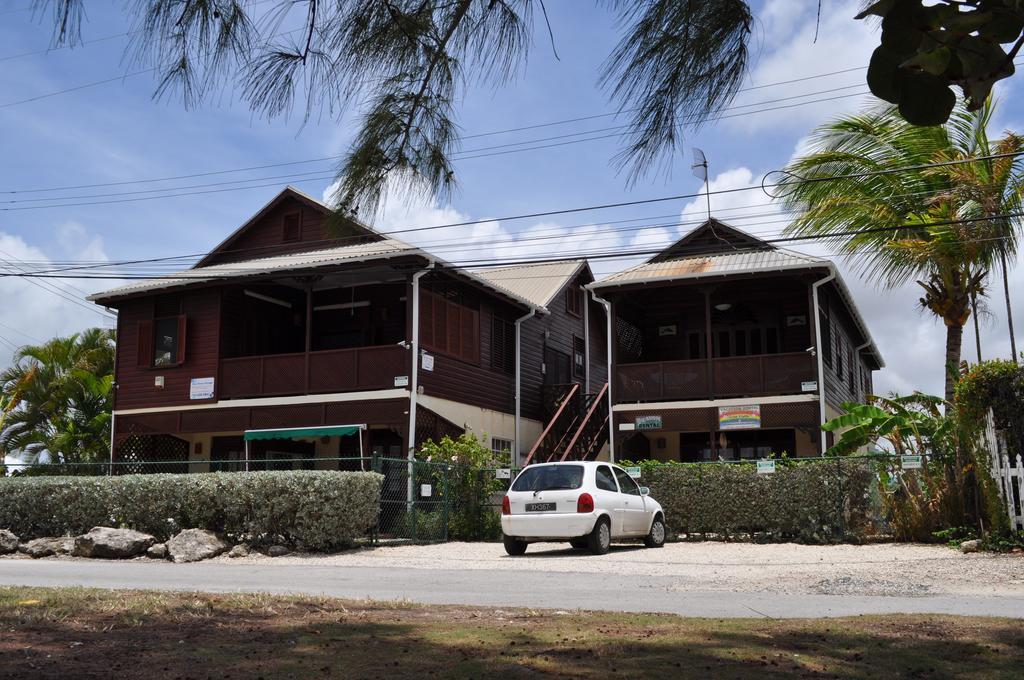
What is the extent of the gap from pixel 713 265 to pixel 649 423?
4.08 metres

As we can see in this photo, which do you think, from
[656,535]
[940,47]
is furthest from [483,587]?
[940,47]

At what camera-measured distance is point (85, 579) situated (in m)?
12.6

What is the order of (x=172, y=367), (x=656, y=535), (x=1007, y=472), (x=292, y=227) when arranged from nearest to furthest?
1. (x=1007, y=472)
2. (x=656, y=535)
3. (x=172, y=367)
4. (x=292, y=227)

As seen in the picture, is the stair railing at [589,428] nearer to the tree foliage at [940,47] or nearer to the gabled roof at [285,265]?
the gabled roof at [285,265]

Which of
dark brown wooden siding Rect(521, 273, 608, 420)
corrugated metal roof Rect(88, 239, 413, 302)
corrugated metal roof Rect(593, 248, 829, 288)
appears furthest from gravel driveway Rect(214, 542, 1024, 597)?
dark brown wooden siding Rect(521, 273, 608, 420)

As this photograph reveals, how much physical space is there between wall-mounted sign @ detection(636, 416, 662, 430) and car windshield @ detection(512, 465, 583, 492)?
753cm

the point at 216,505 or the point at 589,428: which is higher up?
the point at 589,428

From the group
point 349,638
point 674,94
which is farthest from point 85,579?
point 674,94

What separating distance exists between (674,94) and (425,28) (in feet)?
5.22

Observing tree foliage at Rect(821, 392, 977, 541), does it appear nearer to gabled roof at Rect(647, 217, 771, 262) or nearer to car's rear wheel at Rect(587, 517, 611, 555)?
car's rear wheel at Rect(587, 517, 611, 555)

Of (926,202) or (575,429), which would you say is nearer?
(926,202)

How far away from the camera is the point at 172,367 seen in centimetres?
2486

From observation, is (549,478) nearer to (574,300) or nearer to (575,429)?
(575,429)

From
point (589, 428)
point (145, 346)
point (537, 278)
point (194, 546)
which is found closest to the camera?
point (194, 546)
